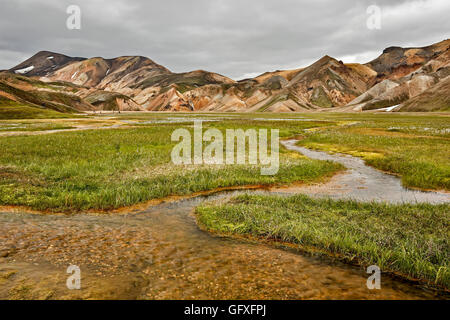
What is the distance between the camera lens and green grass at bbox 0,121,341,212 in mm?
14047

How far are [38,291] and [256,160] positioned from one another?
800 inches

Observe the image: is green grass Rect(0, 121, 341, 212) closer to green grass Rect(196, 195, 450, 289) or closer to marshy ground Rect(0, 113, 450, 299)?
marshy ground Rect(0, 113, 450, 299)

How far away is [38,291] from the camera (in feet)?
20.6

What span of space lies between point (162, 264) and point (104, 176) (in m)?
12.5

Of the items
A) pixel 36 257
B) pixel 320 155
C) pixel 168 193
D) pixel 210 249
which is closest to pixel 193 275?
pixel 210 249

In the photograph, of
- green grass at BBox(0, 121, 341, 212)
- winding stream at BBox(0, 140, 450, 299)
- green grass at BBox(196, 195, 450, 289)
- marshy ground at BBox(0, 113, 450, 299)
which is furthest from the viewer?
green grass at BBox(0, 121, 341, 212)

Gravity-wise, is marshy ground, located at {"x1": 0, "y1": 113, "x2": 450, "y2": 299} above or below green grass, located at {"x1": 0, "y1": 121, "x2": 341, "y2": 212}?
below

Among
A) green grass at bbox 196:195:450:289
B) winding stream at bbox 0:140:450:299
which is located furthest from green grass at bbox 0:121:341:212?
green grass at bbox 196:195:450:289

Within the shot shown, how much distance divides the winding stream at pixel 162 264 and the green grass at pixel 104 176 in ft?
6.32

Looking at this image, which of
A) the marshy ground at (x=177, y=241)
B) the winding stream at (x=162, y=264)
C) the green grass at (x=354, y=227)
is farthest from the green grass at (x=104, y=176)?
the green grass at (x=354, y=227)

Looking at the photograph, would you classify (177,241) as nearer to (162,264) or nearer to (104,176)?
(162,264)

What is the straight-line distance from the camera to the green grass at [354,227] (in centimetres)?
795

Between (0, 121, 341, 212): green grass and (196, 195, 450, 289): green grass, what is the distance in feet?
13.5
